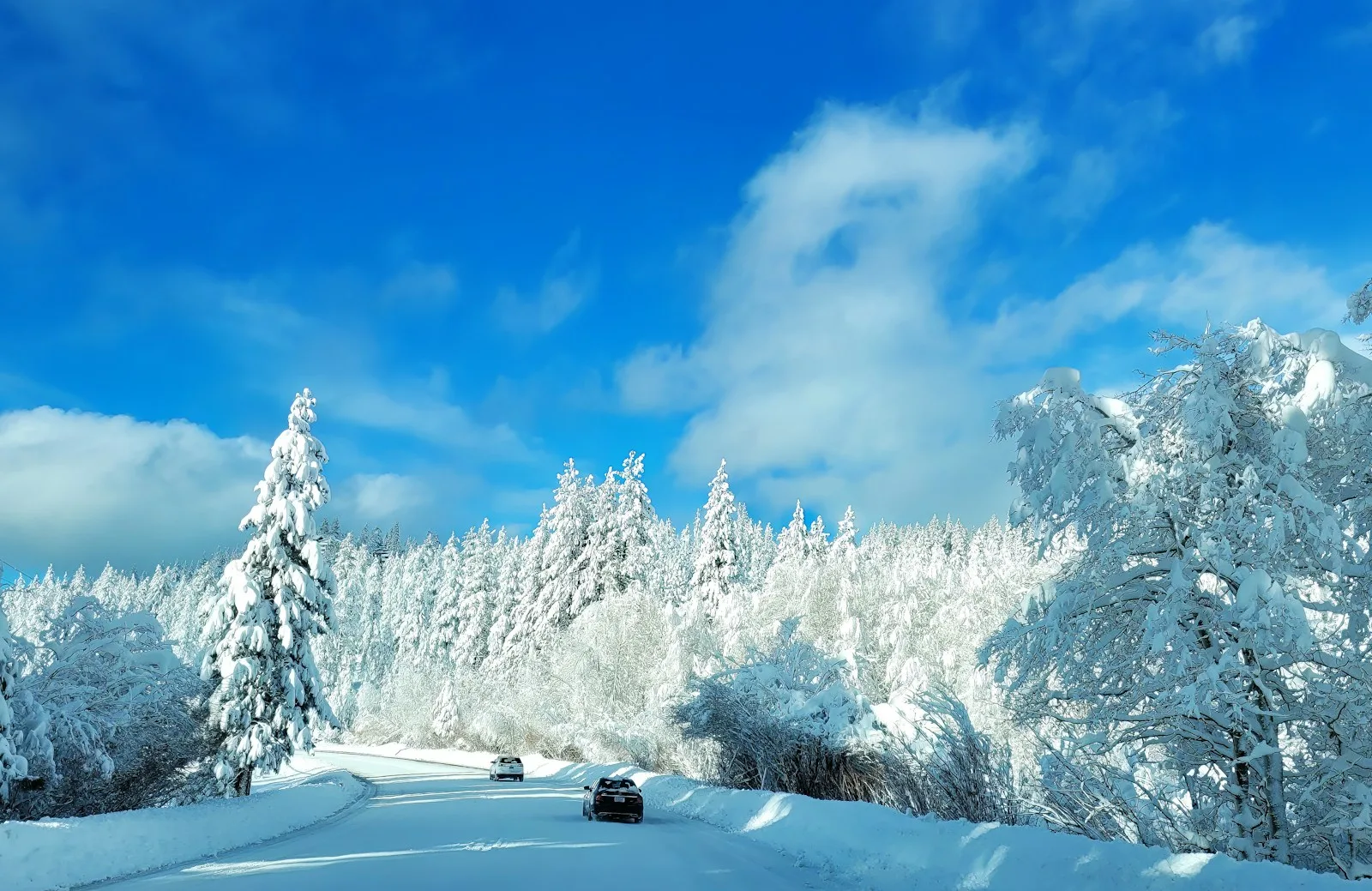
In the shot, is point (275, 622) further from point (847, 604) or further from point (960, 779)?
point (847, 604)

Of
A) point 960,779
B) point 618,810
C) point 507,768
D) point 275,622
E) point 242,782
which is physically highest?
point 275,622

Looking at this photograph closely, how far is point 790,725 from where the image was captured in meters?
22.2

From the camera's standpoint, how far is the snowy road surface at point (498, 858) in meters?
11.9

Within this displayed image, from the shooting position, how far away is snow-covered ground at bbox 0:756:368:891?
38.4 ft

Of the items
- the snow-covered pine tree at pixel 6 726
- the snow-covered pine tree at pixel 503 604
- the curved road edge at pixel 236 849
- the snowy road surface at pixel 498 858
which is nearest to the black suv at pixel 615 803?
the snowy road surface at pixel 498 858

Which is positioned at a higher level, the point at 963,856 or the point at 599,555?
the point at 599,555

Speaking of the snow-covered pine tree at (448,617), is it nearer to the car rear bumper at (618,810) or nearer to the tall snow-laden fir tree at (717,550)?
the tall snow-laden fir tree at (717,550)

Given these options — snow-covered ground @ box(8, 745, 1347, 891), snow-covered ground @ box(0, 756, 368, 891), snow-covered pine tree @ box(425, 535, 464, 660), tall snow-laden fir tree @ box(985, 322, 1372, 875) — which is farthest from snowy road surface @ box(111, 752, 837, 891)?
snow-covered pine tree @ box(425, 535, 464, 660)

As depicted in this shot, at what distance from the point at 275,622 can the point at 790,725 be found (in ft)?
46.0

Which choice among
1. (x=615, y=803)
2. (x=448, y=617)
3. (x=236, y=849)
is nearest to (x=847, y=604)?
(x=615, y=803)

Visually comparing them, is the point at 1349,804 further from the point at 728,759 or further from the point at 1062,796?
the point at 728,759

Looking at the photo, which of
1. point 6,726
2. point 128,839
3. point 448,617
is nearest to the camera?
point 6,726

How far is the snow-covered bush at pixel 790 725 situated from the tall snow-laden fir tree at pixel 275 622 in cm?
1099

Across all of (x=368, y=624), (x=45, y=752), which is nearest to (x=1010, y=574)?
(x=45, y=752)
